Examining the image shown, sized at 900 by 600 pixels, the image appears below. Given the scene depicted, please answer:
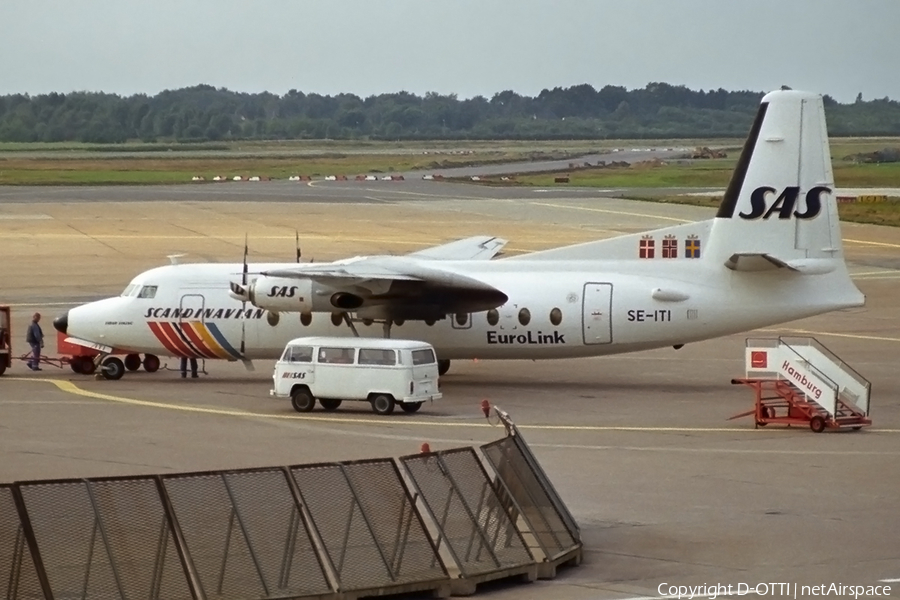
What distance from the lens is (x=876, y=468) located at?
80.5ft

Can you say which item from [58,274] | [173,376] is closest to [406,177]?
[58,274]

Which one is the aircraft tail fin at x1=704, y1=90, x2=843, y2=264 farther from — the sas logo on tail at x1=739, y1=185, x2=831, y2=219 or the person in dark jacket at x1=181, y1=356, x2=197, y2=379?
the person in dark jacket at x1=181, y1=356, x2=197, y2=379

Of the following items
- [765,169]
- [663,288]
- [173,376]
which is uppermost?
[765,169]

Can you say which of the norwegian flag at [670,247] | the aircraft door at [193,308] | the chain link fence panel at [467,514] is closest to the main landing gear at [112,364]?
the aircraft door at [193,308]

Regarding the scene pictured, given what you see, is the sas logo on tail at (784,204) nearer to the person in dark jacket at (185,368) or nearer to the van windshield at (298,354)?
the van windshield at (298,354)

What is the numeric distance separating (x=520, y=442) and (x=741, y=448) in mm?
9214

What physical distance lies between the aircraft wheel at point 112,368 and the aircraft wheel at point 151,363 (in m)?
1.41

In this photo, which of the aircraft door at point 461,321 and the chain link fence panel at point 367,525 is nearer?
the chain link fence panel at point 367,525

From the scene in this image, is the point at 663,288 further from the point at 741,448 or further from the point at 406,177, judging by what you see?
the point at 406,177

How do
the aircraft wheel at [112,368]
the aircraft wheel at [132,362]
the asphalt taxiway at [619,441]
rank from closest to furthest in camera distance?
the asphalt taxiway at [619,441] → the aircraft wheel at [112,368] → the aircraft wheel at [132,362]

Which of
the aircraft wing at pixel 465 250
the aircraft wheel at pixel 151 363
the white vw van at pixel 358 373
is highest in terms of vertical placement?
the aircraft wing at pixel 465 250

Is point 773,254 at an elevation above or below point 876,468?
above

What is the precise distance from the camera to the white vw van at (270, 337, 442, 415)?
3052 centimetres

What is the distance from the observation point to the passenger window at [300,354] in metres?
31.1
